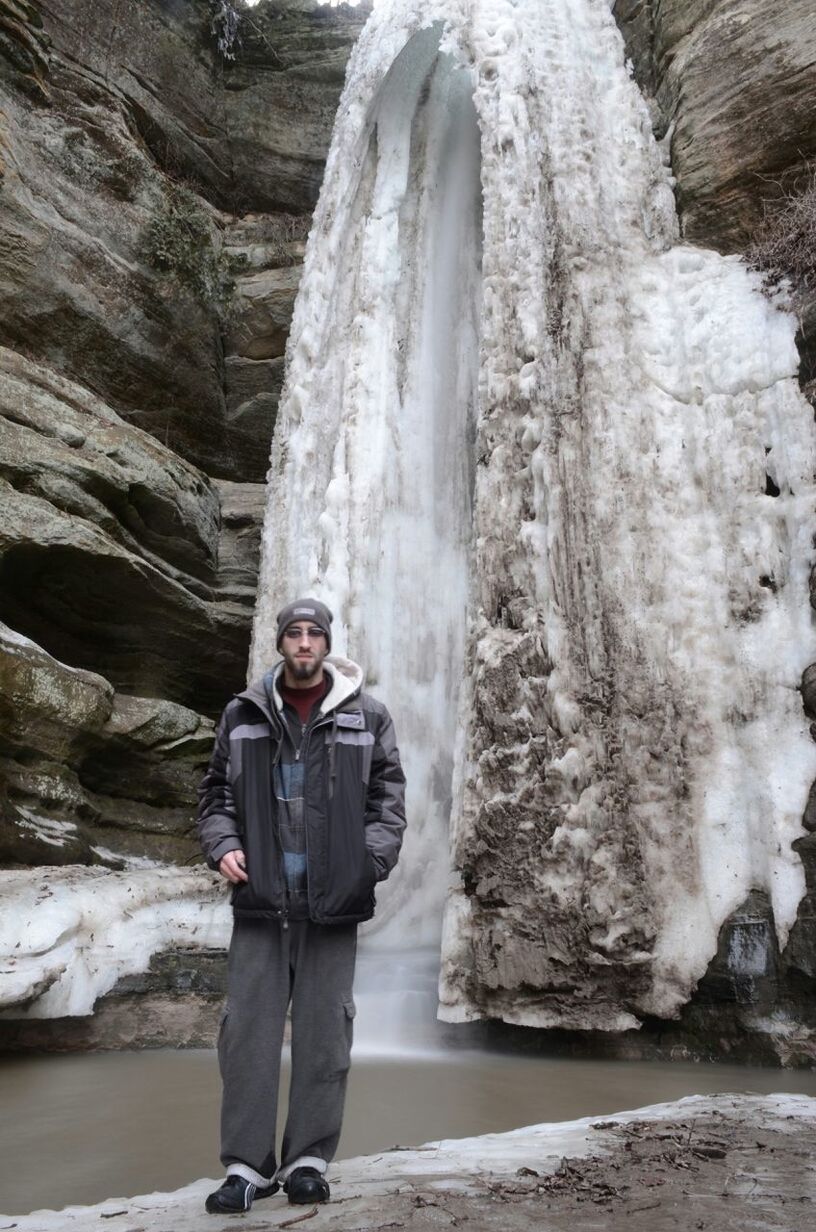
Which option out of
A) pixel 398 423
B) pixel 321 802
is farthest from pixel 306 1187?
pixel 398 423

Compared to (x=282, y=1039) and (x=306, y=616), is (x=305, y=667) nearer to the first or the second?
(x=306, y=616)

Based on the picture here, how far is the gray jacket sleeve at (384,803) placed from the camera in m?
2.45

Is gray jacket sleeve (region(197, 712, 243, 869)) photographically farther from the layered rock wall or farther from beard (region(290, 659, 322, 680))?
the layered rock wall

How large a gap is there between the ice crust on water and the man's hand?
2.52 m

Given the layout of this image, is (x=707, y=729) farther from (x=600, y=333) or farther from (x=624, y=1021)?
(x=600, y=333)

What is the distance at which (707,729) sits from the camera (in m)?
5.17

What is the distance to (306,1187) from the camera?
2145 mm

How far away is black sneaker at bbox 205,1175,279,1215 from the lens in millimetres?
2068

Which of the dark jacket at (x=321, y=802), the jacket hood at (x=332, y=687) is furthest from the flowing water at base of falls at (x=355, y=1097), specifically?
the jacket hood at (x=332, y=687)

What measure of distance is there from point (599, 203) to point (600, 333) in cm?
135

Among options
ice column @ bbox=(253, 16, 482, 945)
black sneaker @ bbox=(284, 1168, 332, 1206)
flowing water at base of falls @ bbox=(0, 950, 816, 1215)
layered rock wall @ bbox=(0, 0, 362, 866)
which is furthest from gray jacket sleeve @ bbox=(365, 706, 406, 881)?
layered rock wall @ bbox=(0, 0, 362, 866)

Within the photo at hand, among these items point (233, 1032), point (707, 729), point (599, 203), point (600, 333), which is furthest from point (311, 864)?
point (599, 203)

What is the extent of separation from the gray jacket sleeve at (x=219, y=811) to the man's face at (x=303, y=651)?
0.23 meters

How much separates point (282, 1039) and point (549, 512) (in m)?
3.99
